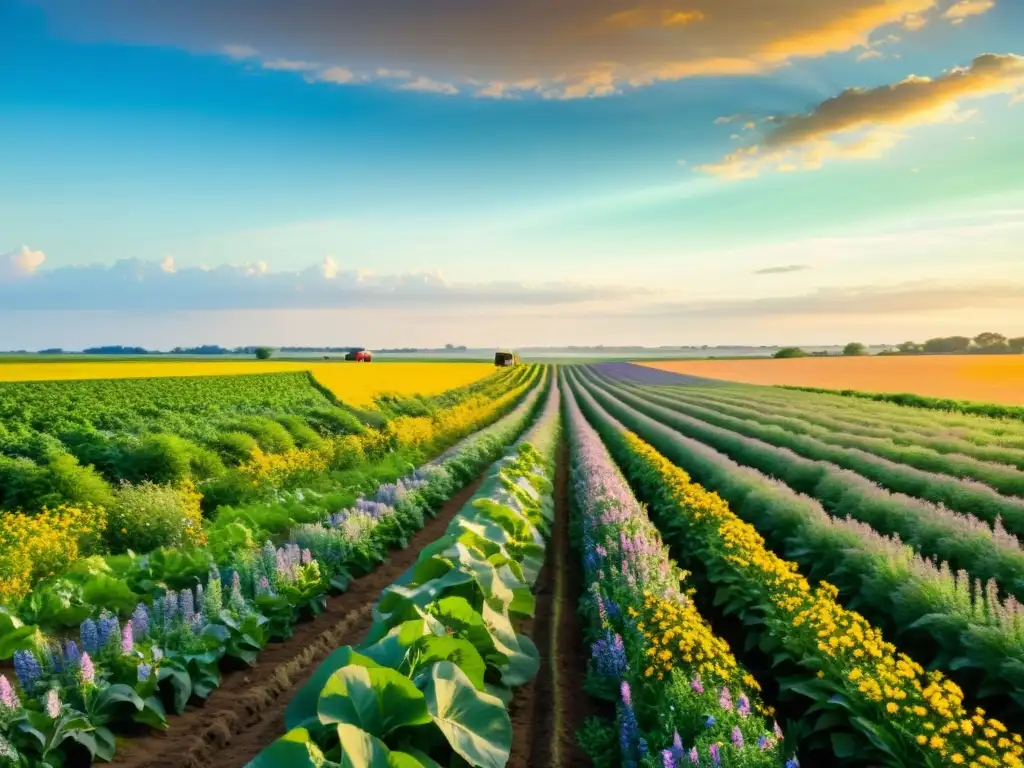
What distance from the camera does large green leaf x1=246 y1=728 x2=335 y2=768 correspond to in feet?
11.5

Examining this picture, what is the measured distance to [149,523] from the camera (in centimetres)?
1215

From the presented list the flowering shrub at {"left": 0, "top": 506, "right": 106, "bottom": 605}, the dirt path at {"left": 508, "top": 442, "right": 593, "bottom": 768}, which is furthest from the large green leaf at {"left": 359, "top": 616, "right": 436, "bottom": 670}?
the flowering shrub at {"left": 0, "top": 506, "right": 106, "bottom": 605}

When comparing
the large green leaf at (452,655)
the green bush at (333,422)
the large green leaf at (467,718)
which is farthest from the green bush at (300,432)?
the large green leaf at (467,718)

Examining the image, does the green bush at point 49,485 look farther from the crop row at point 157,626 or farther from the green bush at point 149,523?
the crop row at point 157,626

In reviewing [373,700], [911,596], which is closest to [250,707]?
[373,700]

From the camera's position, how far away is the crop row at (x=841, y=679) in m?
4.51

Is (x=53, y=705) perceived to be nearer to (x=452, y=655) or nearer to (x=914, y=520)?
(x=452, y=655)

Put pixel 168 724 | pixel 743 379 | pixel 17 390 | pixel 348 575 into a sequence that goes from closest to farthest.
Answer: pixel 168 724
pixel 348 575
pixel 17 390
pixel 743 379

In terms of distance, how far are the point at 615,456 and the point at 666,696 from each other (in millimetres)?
16260

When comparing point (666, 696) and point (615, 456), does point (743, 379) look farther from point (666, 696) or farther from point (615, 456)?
point (666, 696)

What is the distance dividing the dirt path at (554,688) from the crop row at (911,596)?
3219mm

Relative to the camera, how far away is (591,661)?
686 cm

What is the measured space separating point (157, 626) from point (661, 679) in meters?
4.92

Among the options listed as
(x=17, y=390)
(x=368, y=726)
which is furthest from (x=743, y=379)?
(x=368, y=726)
